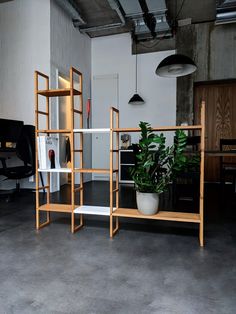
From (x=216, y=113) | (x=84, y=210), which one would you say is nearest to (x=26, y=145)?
(x=84, y=210)

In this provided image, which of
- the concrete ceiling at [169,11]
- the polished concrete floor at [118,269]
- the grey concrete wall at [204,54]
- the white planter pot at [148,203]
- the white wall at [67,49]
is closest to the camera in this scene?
the polished concrete floor at [118,269]

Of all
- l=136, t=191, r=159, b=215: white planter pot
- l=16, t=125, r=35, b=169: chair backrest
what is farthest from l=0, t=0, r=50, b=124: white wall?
l=136, t=191, r=159, b=215: white planter pot

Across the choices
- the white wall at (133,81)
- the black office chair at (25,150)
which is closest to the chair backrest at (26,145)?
the black office chair at (25,150)

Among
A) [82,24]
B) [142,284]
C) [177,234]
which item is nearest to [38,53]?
[82,24]

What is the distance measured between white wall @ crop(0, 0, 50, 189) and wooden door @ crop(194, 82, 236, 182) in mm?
3558

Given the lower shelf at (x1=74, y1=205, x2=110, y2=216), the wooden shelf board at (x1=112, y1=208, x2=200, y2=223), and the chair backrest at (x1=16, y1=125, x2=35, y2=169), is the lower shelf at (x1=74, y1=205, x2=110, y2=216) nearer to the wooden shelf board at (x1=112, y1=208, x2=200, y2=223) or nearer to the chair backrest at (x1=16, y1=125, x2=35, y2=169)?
the wooden shelf board at (x1=112, y1=208, x2=200, y2=223)

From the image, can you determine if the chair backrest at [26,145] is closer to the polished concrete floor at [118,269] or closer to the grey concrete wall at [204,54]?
the polished concrete floor at [118,269]

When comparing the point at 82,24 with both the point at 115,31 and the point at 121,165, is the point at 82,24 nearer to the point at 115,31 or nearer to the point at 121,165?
the point at 115,31

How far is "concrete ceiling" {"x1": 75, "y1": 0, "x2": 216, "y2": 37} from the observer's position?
479 cm

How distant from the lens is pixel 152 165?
2.31m

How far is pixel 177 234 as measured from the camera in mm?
2393

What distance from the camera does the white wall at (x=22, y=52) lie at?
450 centimetres

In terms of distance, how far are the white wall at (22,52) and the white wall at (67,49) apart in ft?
0.55

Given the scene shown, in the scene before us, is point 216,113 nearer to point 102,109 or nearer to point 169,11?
point 169,11
